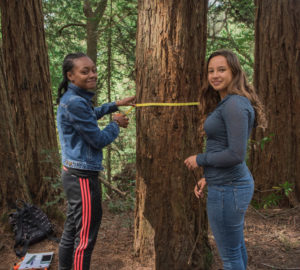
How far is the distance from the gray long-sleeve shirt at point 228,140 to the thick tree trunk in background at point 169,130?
0.61 m

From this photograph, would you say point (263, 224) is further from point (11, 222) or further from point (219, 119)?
point (11, 222)

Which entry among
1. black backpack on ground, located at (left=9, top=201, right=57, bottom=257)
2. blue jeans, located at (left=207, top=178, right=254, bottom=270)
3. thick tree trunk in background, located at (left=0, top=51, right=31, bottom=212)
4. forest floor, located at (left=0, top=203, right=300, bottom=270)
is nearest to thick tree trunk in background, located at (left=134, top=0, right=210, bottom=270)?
forest floor, located at (left=0, top=203, right=300, bottom=270)

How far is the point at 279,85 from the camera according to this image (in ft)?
15.7

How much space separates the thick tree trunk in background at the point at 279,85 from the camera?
4707 millimetres

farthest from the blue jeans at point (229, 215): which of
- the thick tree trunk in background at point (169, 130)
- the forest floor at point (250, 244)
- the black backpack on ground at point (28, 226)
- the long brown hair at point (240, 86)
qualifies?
the black backpack on ground at point (28, 226)

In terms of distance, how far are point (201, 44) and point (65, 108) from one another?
1454 mm

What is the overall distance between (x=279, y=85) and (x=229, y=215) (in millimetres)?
3543

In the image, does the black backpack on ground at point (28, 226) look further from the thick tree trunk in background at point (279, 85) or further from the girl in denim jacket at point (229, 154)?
the thick tree trunk in background at point (279, 85)

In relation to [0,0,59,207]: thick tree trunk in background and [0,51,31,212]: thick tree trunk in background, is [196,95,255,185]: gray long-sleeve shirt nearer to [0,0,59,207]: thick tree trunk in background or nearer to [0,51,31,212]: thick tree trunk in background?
[0,51,31,212]: thick tree trunk in background

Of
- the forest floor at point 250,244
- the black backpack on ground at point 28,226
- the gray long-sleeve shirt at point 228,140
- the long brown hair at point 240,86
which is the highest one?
the long brown hair at point 240,86

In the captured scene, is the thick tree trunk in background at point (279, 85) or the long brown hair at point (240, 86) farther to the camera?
the thick tree trunk in background at point (279, 85)

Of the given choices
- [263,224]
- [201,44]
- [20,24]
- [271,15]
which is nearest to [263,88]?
[271,15]

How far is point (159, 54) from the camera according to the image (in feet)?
8.56

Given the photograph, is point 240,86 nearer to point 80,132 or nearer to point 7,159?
point 80,132
